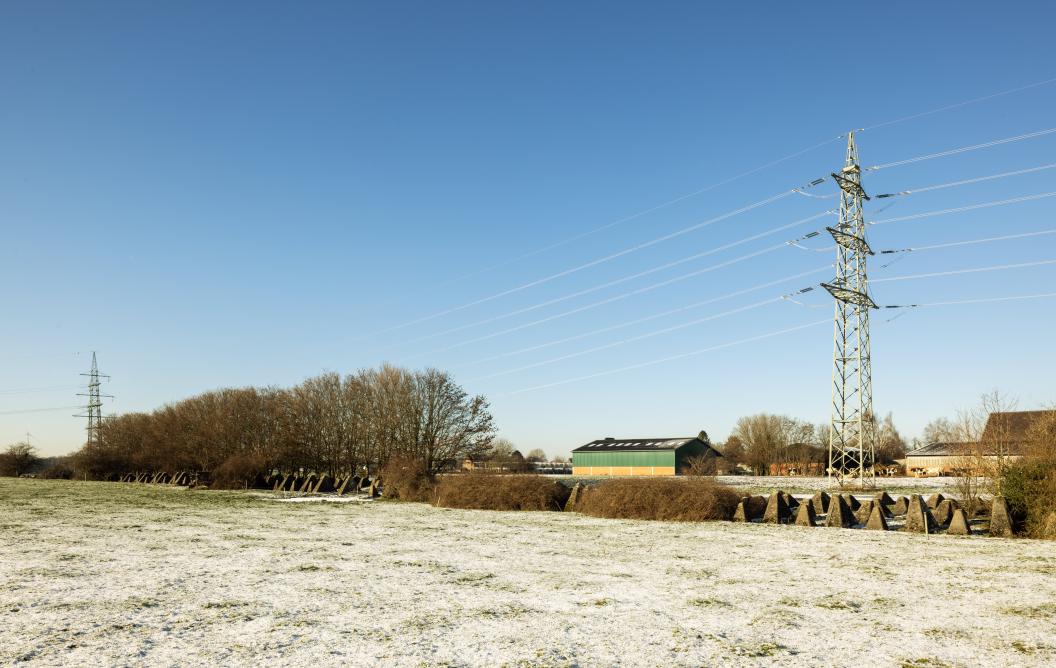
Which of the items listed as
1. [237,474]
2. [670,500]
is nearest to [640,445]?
[237,474]

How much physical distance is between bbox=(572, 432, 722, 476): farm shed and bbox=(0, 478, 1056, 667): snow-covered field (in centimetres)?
6443

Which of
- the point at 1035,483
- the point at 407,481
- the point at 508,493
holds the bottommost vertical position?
the point at 407,481

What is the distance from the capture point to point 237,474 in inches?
1901

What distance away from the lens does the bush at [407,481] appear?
31.1 m

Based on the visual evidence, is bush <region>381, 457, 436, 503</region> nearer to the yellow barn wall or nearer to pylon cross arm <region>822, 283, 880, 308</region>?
pylon cross arm <region>822, 283, 880, 308</region>

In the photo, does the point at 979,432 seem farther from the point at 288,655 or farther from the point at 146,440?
the point at 146,440

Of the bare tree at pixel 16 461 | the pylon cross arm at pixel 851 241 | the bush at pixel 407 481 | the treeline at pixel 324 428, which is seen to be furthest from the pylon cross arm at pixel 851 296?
the bare tree at pixel 16 461

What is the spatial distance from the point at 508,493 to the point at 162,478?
48700 mm

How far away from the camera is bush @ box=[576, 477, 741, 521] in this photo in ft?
67.2

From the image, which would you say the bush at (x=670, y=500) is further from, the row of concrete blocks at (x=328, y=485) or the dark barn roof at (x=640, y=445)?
the dark barn roof at (x=640, y=445)

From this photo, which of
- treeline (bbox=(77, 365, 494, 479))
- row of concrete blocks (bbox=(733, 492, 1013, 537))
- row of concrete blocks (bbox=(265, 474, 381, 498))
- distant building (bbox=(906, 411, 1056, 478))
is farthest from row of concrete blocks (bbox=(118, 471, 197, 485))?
distant building (bbox=(906, 411, 1056, 478))

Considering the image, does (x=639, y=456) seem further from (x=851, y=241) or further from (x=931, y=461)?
(x=851, y=241)

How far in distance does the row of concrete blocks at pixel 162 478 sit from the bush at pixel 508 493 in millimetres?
34098

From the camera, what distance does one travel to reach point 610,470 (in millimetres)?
84938
